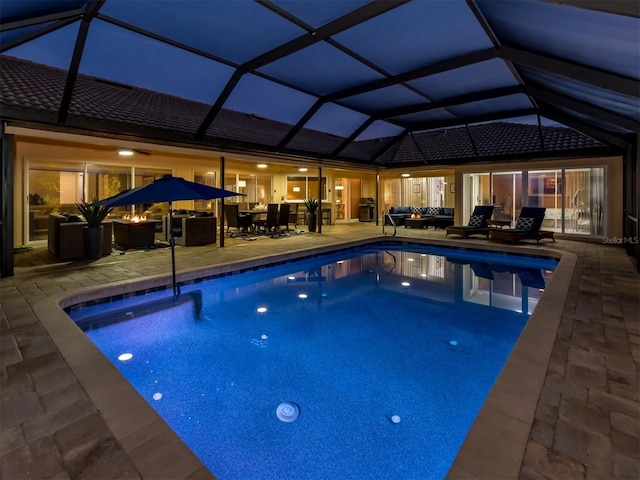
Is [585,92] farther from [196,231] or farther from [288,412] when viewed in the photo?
[196,231]

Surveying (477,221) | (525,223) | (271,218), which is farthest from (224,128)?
(525,223)

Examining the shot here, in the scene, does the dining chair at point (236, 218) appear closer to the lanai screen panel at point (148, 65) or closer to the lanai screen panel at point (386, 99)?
the lanai screen panel at point (148, 65)

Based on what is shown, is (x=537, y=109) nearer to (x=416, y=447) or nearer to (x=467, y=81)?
(x=467, y=81)

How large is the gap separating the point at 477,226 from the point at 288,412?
10248 mm

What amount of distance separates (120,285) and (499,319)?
5.73 m

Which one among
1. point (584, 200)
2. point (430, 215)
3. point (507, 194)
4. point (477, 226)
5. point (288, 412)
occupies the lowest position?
point (288, 412)

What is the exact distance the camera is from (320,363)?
11.6 feet

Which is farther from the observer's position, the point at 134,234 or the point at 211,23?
the point at 134,234

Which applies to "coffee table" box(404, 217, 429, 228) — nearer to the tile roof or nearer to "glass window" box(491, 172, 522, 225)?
the tile roof

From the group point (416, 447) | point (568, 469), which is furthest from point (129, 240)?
point (568, 469)

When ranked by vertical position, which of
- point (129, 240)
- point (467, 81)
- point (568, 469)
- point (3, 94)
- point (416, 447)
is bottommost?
point (416, 447)

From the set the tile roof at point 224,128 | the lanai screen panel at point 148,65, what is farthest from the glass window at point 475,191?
the lanai screen panel at point 148,65

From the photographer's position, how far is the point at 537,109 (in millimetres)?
8570

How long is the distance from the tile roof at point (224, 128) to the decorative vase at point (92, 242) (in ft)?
7.23
